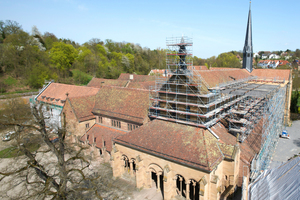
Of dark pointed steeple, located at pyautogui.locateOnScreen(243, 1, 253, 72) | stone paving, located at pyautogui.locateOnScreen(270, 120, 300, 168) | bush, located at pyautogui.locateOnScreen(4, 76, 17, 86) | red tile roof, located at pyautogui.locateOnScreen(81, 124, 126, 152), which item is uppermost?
dark pointed steeple, located at pyautogui.locateOnScreen(243, 1, 253, 72)

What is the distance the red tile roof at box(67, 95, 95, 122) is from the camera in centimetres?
3143

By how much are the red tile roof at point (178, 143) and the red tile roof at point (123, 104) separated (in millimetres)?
3679

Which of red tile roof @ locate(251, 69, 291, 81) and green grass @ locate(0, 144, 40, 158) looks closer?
green grass @ locate(0, 144, 40, 158)

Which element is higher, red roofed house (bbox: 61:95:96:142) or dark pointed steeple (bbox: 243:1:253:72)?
dark pointed steeple (bbox: 243:1:253:72)

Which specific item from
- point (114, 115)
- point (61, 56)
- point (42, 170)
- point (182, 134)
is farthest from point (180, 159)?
point (61, 56)

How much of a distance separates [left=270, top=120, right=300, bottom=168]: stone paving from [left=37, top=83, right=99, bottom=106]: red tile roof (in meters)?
33.2

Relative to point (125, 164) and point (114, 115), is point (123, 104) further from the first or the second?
point (125, 164)

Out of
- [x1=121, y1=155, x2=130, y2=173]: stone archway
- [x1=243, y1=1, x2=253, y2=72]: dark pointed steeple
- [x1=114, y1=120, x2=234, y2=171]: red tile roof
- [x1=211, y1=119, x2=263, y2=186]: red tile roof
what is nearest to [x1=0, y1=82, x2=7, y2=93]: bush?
[x1=121, y1=155, x2=130, y2=173]: stone archway

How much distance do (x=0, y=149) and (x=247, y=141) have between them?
134 feet

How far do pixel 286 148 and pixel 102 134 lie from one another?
31.8 metres

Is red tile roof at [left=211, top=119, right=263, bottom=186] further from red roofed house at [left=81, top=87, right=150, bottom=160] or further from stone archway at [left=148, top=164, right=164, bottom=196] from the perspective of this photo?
red roofed house at [left=81, top=87, right=150, bottom=160]

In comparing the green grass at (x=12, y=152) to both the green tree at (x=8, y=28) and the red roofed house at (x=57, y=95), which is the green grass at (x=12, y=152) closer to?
the red roofed house at (x=57, y=95)

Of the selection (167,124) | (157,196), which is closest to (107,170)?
(157,196)

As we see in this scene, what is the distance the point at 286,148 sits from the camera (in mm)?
34781
